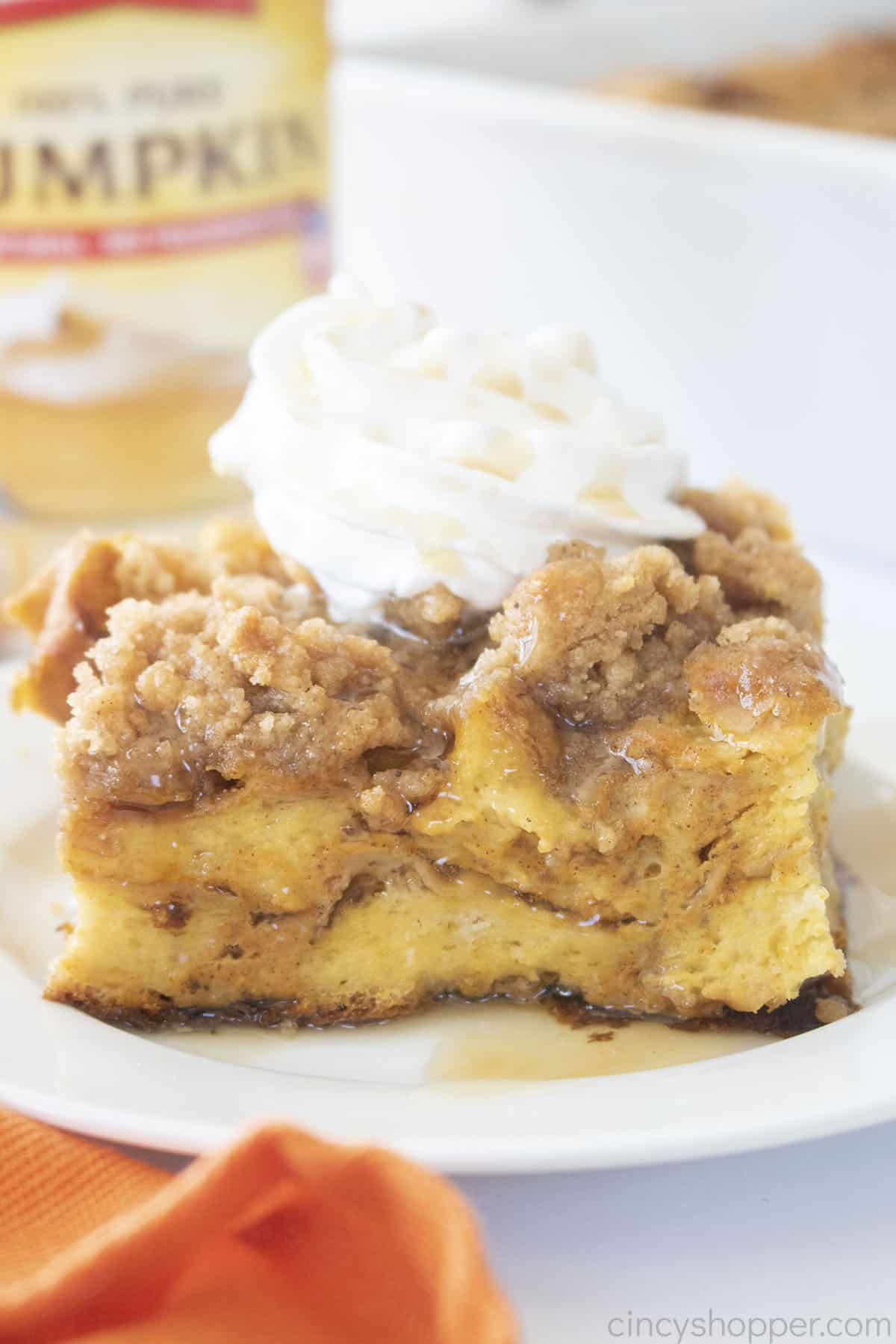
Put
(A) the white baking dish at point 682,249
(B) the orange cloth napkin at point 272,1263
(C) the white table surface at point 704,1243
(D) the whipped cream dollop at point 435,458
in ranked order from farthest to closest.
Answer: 1. (A) the white baking dish at point 682,249
2. (D) the whipped cream dollop at point 435,458
3. (C) the white table surface at point 704,1243
4. (B) the orange cloth napkin at point 272,1263

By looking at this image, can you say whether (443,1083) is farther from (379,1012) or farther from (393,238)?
(393,238)

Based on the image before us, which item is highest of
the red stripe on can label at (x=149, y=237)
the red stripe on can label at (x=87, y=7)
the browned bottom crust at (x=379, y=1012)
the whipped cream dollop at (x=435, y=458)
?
the red stripe on can label at (x=87, y=7)

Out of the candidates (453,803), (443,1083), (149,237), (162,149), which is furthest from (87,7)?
(443,1083)

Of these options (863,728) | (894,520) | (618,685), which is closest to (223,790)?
(618,685)

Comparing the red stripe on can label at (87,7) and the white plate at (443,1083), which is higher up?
the red stripe on can label at (87,7)

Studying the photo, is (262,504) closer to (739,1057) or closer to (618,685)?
(618,685)

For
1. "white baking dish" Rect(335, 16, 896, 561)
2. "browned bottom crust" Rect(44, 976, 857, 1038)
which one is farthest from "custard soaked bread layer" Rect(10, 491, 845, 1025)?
"white baking dish" Rect(335, 16, 896, 561)

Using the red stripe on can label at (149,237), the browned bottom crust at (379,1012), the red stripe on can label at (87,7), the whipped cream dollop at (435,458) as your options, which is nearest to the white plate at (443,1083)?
the browned bottom crust at (379,1012)

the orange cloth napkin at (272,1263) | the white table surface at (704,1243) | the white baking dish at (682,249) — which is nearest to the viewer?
the orange cloth napkin at (272,1263)

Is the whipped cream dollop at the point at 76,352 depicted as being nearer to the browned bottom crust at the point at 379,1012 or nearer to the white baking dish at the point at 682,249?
the white baking dish at the point at 682,249
